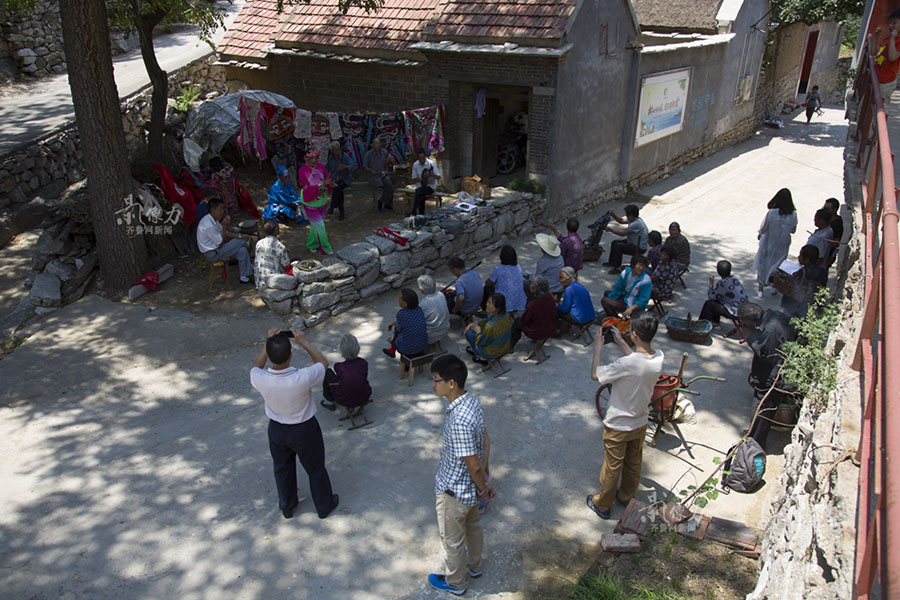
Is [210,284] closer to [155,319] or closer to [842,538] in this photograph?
[155,319]

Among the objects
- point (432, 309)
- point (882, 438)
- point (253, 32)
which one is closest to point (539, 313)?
point (432, 309)

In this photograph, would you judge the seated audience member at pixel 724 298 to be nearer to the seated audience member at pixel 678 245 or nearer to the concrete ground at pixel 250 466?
the concrete ground at pixel 250 466

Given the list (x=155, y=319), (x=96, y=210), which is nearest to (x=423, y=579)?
(x=155, y=319)

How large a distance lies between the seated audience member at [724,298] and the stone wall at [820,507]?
3782mm

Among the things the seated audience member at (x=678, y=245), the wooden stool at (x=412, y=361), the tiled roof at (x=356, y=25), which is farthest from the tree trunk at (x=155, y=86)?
the seated audience member at (x=678, y=245)

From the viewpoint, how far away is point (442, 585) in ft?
16.4

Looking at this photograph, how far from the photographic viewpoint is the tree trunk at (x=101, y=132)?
873cm

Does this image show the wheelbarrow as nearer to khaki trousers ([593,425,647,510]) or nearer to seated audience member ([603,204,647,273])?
khaki trousers ([593,425,647,510])

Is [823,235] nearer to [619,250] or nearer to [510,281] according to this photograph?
[619,250]

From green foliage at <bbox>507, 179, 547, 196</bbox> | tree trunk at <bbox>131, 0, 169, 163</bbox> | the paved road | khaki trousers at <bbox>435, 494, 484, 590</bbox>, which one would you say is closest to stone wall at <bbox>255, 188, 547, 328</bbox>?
green foliage at <bbox>507, 179, 547, 196</bbox>

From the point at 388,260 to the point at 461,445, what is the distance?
594 centimetres

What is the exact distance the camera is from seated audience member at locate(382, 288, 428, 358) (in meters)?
7.48

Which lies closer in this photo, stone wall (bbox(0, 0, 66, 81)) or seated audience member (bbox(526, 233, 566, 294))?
seated audience member (bbox(526, 233, 566, 294))

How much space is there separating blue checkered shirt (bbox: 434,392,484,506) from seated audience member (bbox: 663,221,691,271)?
245 inches
